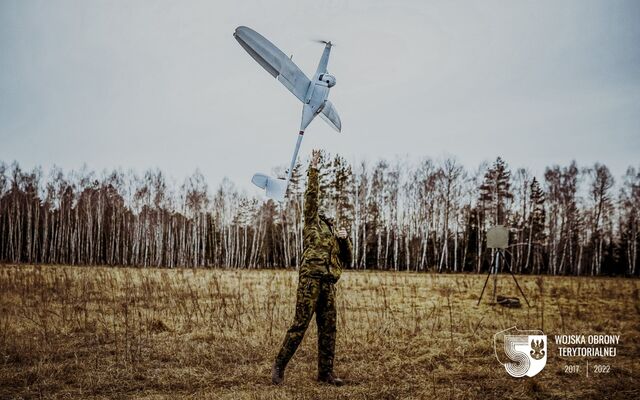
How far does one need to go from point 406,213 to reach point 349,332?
114 ft

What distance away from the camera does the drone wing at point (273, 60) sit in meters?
6.09

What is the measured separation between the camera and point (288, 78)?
20.5 feet

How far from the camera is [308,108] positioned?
250 inches

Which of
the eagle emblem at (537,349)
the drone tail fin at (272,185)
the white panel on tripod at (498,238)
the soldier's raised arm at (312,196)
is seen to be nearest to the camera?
the soldier's raised arm at (312,196)

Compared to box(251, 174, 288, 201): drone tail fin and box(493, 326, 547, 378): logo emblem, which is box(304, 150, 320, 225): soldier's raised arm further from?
box(493, 326, 547, 378): logo emblem

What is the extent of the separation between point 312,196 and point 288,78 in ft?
7.17

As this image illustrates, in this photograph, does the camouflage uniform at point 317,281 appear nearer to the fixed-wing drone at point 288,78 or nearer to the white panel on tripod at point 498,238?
the fixed-wing drone at point 288,78

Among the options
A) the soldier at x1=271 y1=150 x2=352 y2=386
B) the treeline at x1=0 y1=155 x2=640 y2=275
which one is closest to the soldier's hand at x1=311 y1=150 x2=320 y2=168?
the soldier at x1=271 y1=150 x2=352 y2=386

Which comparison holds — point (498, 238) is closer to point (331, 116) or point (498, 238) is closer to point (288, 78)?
point (331, 116)

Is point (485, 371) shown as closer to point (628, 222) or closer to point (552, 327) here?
point (552, 327)

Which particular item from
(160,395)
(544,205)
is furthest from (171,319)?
(544,205)

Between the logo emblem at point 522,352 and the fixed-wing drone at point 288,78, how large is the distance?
12.9 feet

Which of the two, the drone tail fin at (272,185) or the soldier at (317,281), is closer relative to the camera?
the soldier at (317,281)

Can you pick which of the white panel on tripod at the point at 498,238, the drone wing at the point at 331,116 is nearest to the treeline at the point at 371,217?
the white panel on tripod at the point at 498,238
